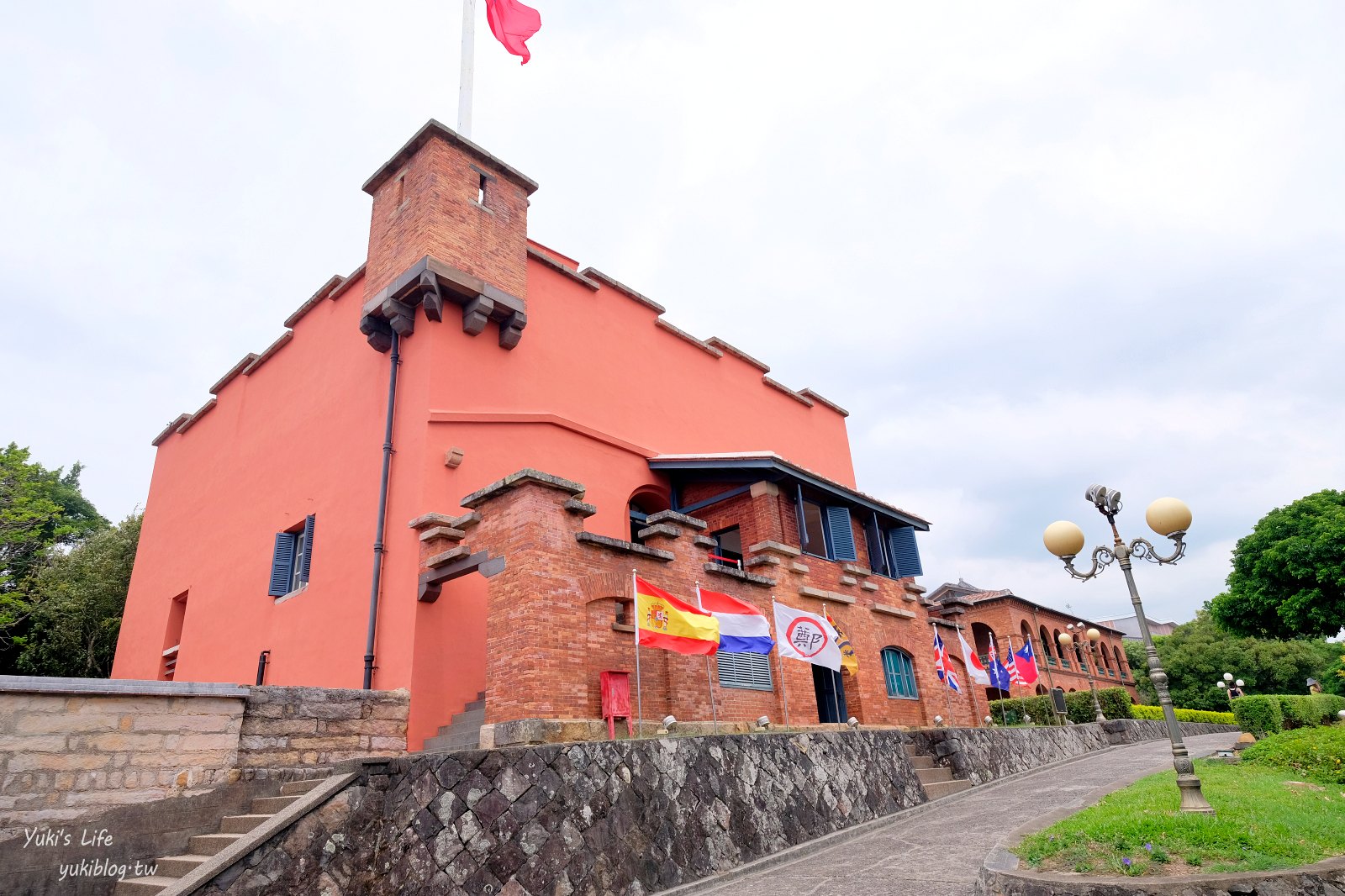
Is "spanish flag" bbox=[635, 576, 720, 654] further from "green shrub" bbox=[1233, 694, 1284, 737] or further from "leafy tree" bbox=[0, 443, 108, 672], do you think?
"leafy tree" bbox=[0, 443, 108, 672]

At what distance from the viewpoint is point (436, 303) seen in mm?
13688

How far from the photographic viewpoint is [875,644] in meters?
16.4

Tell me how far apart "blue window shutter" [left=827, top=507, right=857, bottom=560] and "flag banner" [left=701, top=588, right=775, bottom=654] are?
5042 mm

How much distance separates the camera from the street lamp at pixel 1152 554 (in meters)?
7.45

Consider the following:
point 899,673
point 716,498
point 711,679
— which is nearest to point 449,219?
point 716,498

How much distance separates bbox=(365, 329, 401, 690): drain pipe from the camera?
12.1 m

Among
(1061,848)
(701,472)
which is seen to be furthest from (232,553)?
(1061,848)

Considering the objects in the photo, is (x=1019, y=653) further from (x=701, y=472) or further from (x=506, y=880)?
(x=506, y=880)

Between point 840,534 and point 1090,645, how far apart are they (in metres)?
33.5

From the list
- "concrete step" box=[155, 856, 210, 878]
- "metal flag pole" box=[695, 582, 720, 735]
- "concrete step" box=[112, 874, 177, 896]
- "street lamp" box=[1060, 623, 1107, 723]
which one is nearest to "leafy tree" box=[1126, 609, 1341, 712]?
"street lamp" box=[1060, 623, 1107, 723]

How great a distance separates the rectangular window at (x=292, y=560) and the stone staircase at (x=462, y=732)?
203 inches

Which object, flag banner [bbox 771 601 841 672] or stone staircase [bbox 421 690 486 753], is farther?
flag banner [bbox 771 601 841 672]

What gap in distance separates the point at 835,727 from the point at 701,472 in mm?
5819

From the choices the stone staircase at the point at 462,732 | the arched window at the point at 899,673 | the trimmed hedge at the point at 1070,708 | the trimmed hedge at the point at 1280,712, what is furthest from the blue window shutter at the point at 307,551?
the trimmed hedge at the point at 1280,712
